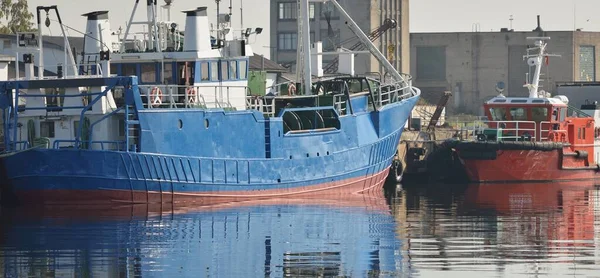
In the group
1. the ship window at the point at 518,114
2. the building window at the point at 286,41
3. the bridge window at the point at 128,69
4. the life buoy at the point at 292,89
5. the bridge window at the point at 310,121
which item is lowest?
the ship window at the point at 518,114

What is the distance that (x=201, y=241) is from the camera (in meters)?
30.0

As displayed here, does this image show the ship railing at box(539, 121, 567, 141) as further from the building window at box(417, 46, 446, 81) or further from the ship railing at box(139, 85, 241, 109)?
the building window at box(417, 46, 446, 81)

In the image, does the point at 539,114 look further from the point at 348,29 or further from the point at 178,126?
the point at 348,29

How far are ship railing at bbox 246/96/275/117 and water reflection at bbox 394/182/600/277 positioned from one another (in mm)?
4234

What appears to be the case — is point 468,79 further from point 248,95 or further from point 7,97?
point 7,97

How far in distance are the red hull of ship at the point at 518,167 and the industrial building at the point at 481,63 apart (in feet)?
134

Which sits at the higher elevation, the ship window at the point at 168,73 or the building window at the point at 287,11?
the building window at the point at 287,11

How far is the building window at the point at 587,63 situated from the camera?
9494 centimetres

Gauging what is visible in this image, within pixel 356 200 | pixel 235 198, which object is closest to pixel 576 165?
pixel 356 200

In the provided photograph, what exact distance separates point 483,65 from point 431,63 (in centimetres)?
334

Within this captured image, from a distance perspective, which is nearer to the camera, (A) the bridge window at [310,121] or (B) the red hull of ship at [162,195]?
(B) the red hull of ship at [162,195]

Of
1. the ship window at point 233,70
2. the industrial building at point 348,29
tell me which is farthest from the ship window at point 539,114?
the industrial building at point 348,29

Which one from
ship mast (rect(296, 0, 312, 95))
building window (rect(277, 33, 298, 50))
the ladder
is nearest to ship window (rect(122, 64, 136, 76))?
the ladder

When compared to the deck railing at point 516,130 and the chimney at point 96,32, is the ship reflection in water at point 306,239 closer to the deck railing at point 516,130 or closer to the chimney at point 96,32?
the chimney at point 96,32
